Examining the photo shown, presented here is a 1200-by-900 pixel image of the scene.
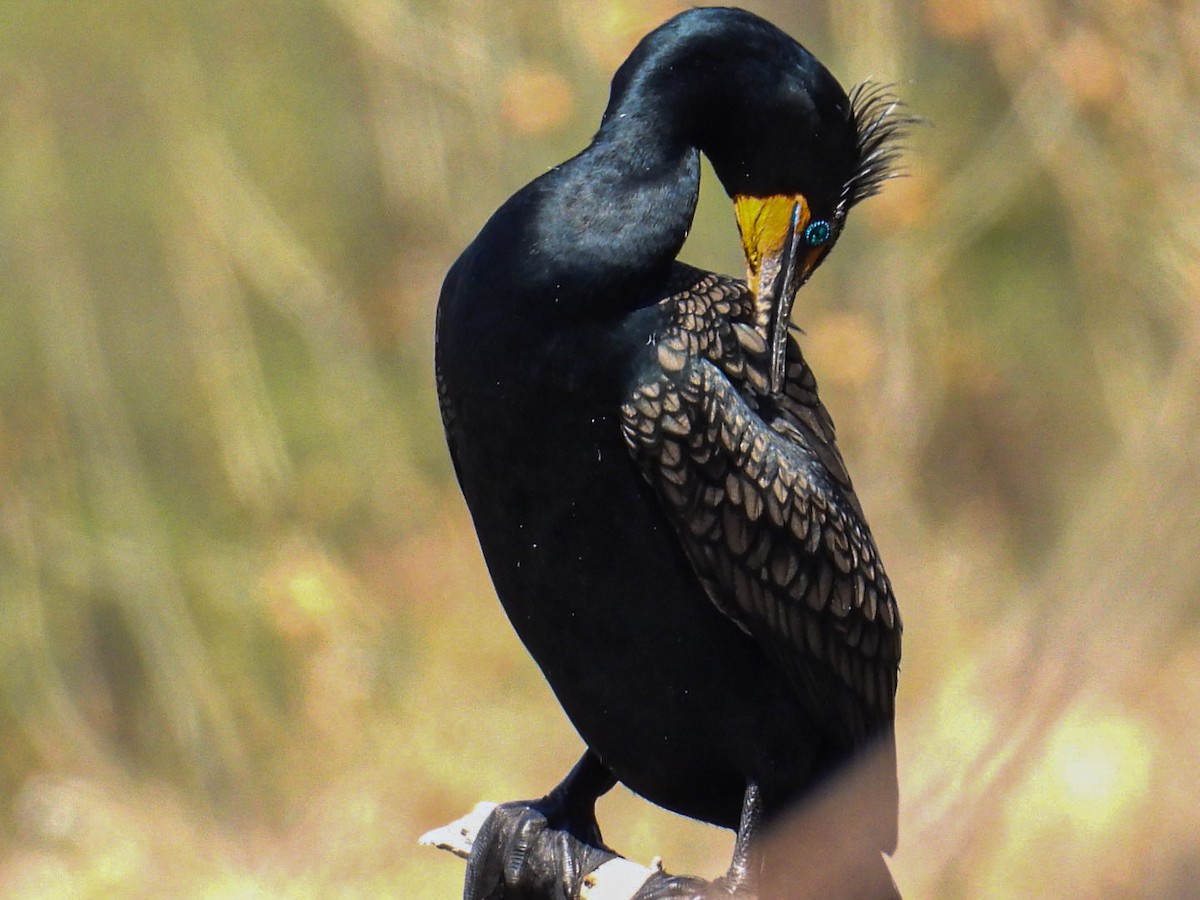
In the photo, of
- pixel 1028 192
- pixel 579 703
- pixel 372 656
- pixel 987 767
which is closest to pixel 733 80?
pixel 579 703

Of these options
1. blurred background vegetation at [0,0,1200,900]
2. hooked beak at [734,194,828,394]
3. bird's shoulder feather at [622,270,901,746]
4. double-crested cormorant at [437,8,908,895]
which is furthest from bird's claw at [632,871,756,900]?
blurred background vegetation at [0,0,1200,900]

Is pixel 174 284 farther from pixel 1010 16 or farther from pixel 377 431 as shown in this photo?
pixel 1010 16

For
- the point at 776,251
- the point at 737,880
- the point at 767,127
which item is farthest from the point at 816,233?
the point at 737,880

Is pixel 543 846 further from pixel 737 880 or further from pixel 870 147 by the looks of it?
pixel 870 147

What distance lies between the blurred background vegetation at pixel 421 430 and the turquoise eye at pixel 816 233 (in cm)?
315

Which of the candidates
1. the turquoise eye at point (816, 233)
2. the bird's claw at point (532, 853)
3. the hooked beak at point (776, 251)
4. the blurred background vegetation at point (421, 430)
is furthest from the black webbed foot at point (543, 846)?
the blurred background vegetation at point (421, 430)

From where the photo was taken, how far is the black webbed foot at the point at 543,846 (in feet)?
9.30

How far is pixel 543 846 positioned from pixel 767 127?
126 cm

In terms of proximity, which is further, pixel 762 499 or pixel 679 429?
pixel 762 499

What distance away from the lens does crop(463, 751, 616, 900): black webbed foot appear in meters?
2.83

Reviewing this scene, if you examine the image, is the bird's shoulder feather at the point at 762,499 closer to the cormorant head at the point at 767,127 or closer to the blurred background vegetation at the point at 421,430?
the cormorant head at the point at 767,127

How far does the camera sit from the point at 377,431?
21.6ft

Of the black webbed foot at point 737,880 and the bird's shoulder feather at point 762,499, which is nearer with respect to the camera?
the bird's shoulder feather at point 762,499

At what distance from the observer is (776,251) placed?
100 inches
